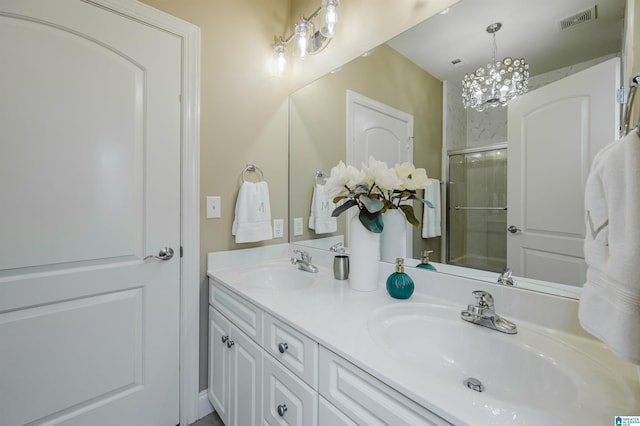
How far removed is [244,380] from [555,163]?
4.41ft

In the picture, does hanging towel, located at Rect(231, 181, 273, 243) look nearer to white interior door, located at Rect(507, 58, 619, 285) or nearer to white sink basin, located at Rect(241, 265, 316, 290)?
white sink basin, located at Rect(241, 265, 316, 290)

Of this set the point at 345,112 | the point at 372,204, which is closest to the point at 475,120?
the point at 372,204

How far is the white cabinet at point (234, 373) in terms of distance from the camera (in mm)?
1025

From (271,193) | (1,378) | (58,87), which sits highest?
(58,87)

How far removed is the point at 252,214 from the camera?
5.13ft

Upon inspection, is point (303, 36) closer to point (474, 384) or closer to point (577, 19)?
point (577, 19)

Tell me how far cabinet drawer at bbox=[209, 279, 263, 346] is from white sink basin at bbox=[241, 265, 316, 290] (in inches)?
6.4

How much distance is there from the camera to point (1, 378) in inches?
39.2

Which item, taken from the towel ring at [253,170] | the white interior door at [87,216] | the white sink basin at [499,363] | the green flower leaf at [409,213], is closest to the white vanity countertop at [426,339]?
the white sink basin at [499,363]

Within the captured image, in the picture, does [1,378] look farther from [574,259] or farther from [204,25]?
[574,259]

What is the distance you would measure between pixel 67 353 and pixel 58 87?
3.57 feet

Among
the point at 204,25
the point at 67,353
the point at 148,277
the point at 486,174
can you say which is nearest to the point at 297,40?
Result: the point at 204,25

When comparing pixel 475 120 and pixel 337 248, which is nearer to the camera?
pixel 475 120

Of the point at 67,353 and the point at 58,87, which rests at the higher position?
the point at 58,87
